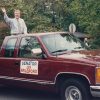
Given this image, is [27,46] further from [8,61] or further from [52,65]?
[52,65]

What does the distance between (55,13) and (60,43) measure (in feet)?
81.9

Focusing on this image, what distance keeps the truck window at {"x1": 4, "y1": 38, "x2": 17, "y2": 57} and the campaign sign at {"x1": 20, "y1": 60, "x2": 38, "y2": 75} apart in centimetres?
61

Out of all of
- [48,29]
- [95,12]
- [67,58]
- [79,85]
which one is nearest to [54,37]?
[67,58]

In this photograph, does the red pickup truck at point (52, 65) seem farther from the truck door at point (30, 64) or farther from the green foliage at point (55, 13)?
the green foliage at point (55, 13)

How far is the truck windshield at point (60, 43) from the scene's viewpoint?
972 centimetres

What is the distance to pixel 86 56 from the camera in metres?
9.18

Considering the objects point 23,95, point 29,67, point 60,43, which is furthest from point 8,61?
point 60,43

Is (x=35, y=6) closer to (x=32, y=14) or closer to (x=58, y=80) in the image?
(x=32, y=14)

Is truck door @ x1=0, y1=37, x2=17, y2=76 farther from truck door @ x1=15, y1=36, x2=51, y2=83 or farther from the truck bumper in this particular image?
the truck bumper

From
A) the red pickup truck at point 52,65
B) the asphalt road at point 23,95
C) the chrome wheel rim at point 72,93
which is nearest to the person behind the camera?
the red pickup truck at point 52,65

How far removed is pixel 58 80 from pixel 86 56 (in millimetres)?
868

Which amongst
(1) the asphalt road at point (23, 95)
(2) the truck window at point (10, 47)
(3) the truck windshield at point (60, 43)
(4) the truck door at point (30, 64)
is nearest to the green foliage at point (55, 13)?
(1) the asphalt road at point (23, 95)

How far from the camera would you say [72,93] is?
29.7 feet

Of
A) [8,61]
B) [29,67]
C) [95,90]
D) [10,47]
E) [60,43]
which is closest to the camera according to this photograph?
[95,90]
